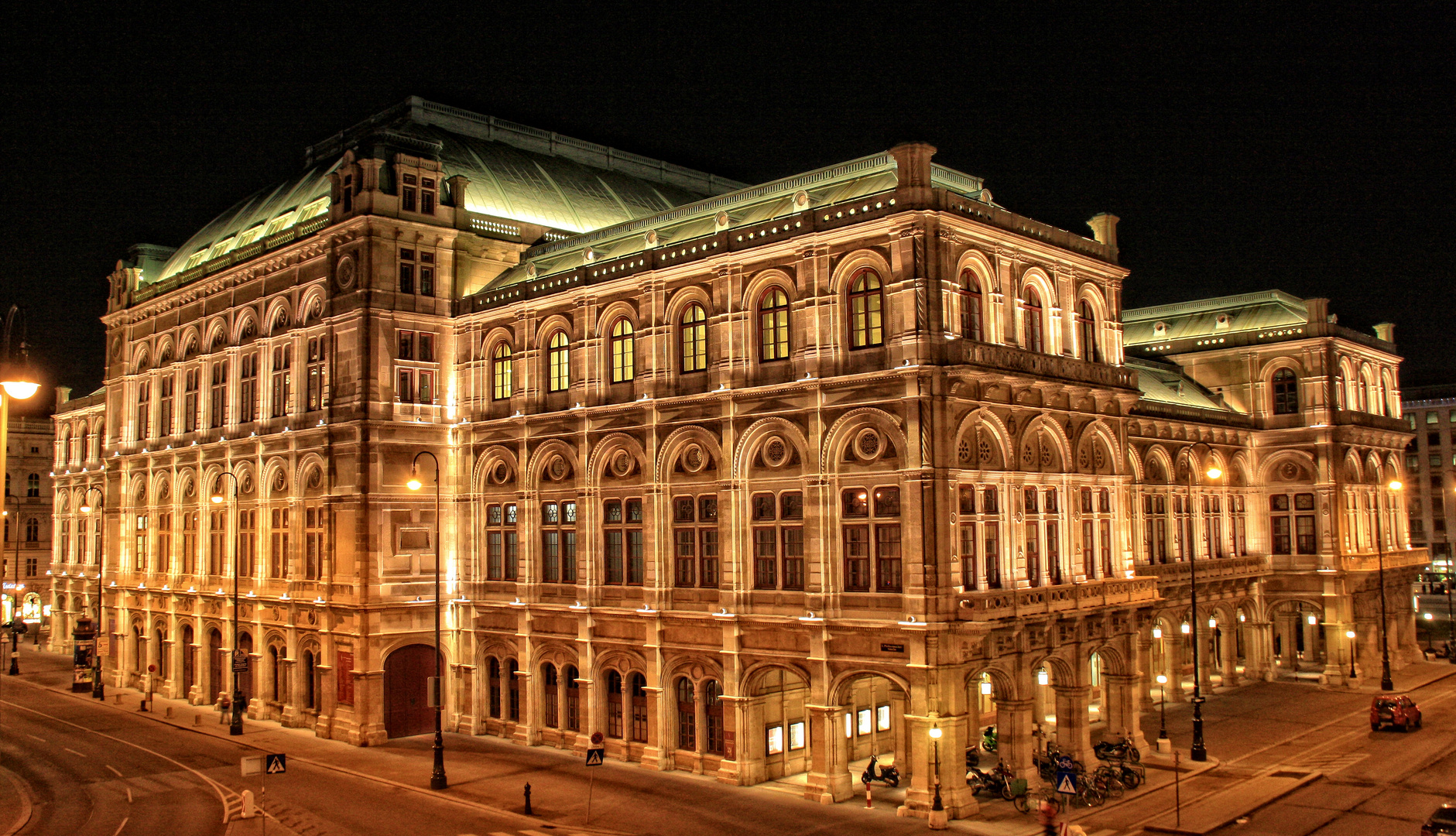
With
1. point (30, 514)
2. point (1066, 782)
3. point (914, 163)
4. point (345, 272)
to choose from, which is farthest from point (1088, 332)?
point (30, 514)

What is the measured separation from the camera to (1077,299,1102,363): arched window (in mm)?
42938

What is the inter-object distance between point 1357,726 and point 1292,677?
1574 centimetres

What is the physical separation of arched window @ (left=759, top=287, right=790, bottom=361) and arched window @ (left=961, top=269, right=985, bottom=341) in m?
5.89

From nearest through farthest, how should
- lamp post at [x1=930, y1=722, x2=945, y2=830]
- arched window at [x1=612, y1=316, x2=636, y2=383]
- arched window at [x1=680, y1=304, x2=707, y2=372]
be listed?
lamp post at [x1=930, y1=722, x2=945, y2=830] → arched window at [x1=680, y1=304, x2=707, y2=372] → arched window at [x1=612, y1=316, x2=636, y2=383]

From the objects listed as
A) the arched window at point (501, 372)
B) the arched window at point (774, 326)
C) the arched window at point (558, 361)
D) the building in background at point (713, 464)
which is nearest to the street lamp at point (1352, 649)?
the building in background at point (713, 464)

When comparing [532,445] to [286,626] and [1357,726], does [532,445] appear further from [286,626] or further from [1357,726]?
[1357,726]

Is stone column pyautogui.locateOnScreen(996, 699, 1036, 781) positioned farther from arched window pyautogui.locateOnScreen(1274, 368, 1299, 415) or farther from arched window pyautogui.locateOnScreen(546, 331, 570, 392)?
arched window pyautogui.locateOnScreen(1274, 368, 1299, 415)

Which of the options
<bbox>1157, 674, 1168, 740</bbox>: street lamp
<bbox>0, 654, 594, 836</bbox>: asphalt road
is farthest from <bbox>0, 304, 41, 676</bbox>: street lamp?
<bbox>1157, 674, 1168, 740</bbox>: street lamp

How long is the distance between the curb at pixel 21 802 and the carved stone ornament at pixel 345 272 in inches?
895

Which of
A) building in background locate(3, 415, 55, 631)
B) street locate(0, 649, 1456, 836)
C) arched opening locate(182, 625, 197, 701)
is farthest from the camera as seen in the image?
building in background locate(3, 415, 55, 631)

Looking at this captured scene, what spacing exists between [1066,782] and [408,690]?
102 ft

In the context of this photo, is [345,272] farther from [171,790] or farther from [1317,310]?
[1317,310]

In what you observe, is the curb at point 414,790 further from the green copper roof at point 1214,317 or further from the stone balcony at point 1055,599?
the green copper roof at point 1214,317

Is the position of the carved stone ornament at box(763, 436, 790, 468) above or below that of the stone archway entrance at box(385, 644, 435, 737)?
above
